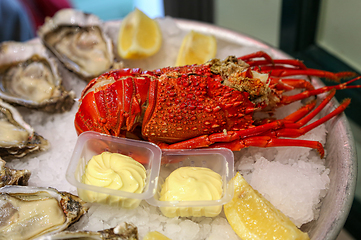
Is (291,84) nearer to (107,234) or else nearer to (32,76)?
(107,234)

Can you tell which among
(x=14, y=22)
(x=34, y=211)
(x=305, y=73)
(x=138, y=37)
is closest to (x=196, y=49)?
(x=138, y=37)

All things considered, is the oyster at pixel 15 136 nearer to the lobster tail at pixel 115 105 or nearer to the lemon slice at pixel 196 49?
the lobster tail at pixel 115 105

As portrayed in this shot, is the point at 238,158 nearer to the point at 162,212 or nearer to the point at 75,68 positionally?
the point at 162,212

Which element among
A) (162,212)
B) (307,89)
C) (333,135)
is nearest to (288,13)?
(307,89)

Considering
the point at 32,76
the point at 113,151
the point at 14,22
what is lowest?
the point at 113,151

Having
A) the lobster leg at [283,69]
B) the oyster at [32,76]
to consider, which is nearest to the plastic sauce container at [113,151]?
the oyster at [32,76]

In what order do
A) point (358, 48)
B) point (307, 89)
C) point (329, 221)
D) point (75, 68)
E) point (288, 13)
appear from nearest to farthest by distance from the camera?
1. point (329, 221)
2. point (307, 89)
3. point (75, 68)
4. point (358, 48)
5. point (288, 13)
